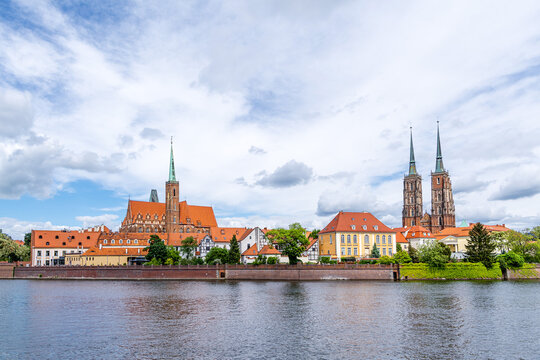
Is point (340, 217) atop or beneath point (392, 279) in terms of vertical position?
atop

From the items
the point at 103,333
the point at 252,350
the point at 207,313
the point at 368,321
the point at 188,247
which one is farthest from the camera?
the point at 188,247

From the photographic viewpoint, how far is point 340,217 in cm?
9912

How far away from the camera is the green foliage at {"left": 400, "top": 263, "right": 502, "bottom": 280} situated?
79.3m

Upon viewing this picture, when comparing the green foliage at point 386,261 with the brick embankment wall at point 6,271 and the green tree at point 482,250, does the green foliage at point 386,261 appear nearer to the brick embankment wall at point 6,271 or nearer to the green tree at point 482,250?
the green tree at point 482,250

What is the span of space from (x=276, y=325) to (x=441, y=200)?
153 meters

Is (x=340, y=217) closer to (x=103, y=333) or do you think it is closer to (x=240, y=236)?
(x=240, y=236)

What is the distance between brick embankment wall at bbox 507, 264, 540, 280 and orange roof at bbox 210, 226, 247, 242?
6443 cm

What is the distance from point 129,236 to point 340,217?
53.7 meters

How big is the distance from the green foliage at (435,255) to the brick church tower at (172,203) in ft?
238

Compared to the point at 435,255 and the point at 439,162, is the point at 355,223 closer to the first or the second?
the point at 435,255

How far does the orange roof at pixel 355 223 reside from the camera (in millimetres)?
97938

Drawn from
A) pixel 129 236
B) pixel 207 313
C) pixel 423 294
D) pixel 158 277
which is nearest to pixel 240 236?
pixel 129 236

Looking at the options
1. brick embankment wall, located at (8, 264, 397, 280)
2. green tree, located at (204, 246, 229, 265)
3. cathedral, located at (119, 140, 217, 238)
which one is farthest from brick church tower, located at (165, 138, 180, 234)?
brick embankment wall, located at (8, 264, 397, 280)

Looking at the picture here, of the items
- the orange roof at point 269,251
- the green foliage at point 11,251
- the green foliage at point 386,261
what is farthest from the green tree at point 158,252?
the green foliage at point 386,261
